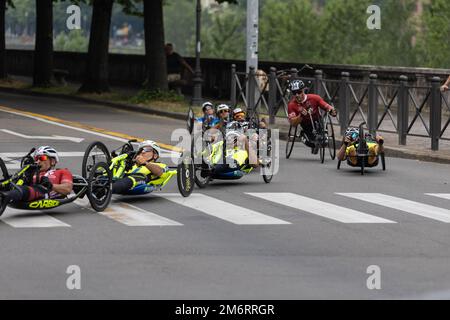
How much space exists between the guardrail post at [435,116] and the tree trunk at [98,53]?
18399mm

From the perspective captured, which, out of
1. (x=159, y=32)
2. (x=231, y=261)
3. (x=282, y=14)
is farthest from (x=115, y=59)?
(x=282, y=14)

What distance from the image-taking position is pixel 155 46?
37.1 meters

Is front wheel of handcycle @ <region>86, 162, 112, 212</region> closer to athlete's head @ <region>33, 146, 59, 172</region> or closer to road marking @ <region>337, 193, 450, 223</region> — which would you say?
athlete's head @ <region>33, 146, 59, 172</region>

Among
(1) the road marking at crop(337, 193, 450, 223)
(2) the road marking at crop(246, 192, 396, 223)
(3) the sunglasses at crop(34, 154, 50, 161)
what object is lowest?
(1) the road marking at crop(337, 193, 450, 223)

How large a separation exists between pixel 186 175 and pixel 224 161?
1.20m

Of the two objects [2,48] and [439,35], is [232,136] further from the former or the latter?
[439,35]

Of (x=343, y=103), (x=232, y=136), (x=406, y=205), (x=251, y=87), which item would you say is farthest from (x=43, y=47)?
(x=406, y=205)

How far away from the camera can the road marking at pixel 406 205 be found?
15383 mm

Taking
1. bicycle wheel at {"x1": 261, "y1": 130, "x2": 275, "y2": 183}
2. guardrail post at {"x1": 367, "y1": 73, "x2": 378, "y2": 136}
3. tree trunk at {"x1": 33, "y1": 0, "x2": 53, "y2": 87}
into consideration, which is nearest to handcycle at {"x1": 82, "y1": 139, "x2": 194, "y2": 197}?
bicycle wheel at {"x1": 261, "y1": 130, "x2": 275, "y2": 183}

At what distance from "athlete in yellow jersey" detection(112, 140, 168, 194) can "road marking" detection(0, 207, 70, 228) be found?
122cm

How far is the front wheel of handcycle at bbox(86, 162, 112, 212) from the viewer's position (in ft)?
49.0

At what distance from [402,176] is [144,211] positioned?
19.6 ft

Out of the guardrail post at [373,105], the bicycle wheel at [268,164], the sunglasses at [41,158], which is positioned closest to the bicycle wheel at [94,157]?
the sunglasses at [41,158]
